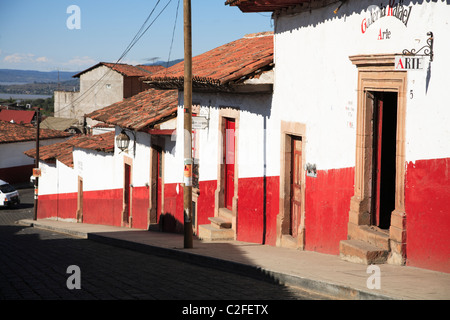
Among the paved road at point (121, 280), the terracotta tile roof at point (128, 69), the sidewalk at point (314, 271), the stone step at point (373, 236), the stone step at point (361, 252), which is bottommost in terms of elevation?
the paved road at point (121, 280)

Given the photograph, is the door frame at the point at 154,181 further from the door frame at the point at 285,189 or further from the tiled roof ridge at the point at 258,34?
the door frame at the point at 285,189

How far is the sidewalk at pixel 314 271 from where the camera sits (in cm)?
718

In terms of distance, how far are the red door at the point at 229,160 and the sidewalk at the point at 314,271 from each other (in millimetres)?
1982

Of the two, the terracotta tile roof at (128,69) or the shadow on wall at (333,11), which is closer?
the shadow on wall at (333,11)

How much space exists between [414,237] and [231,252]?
3.99m

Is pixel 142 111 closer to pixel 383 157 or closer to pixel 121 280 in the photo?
pixel 383 157

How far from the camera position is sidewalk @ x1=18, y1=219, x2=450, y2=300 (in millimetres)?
7176

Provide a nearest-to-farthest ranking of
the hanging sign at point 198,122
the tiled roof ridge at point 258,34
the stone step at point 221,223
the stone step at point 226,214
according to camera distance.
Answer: the hanging sign at point 198,122 < the stone step at point 221,223 < the stone step at point 226,214 < the tiled roof ridge at point 258,34

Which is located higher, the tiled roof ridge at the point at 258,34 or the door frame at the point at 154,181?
the tiled roof ridge at the point at 258,34

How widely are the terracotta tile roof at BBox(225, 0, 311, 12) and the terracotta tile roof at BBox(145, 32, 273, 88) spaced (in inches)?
40.0

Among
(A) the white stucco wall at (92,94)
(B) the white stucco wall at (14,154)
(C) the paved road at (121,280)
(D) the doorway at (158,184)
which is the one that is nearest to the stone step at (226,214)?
(C) the paved road at (121,280)

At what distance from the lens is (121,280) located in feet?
29.4

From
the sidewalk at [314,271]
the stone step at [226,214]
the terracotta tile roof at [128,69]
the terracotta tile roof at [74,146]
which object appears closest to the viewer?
the sidewalk at [314,271]

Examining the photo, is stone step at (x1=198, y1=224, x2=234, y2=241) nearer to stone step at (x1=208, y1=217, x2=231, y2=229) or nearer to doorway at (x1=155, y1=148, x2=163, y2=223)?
stone step at (x1=208, y1=217, x2=231, y2=229)
